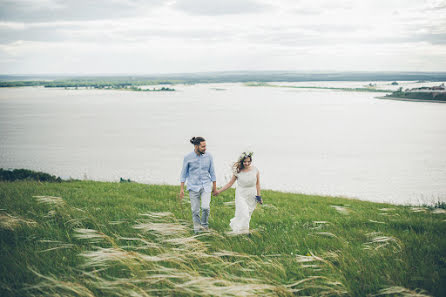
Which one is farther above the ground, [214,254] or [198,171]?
[198,171]

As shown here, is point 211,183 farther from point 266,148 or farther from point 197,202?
point 266,148

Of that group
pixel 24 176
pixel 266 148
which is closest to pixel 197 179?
pixel 24 176

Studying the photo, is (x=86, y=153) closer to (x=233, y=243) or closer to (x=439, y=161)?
(x=233, y=243)

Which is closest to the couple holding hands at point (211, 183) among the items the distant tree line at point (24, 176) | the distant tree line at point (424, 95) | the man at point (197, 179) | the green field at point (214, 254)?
the man at point (197, 179)

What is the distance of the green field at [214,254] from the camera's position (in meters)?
5.14

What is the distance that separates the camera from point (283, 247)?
723 cm

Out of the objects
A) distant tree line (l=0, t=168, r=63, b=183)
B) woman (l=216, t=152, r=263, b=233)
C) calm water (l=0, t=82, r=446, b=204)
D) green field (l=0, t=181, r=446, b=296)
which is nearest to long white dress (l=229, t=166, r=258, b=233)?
woman (l=216, t=152, r=263, b=233)

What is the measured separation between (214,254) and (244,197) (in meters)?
1.89

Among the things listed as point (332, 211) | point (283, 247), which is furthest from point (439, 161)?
point (283, 247)

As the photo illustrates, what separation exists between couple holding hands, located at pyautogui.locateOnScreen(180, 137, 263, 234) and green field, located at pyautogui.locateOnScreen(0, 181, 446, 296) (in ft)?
1.61

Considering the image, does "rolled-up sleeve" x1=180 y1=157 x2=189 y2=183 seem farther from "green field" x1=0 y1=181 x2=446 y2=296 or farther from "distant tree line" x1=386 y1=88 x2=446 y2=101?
"distant tree line" x1=386 y1=88 x2=446 y2=101

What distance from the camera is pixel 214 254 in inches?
259

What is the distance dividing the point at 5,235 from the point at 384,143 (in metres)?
70.3

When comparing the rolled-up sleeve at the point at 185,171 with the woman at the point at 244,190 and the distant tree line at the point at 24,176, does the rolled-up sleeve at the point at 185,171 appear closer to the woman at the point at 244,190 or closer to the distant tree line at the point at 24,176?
the woman at the point at 244,190
